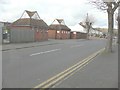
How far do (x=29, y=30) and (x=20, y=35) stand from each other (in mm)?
4606

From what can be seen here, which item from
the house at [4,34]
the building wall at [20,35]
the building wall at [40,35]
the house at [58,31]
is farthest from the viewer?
the house at [58,31]

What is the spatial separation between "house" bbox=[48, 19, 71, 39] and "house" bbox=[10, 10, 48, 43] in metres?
14.0

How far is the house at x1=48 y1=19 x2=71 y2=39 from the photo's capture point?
76.3 m

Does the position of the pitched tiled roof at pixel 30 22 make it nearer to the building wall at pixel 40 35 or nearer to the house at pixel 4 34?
the building wall at pixel 40 35

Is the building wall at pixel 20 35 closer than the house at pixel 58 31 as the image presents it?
Yes

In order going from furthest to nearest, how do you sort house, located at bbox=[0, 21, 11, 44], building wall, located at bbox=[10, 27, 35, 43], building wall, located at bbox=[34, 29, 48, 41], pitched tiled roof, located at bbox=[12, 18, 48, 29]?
pitched tiled roof, located at bbox=[12, 18, 48, 29], building wall, located at bbox=[34, 29, 48, 41], building wall, located at bbox=[10, 27, 35, 43], house, located at bbox=[0, 21, 11, 44]

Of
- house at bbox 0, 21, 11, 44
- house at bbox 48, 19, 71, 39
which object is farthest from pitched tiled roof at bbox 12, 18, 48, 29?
house at bbox 0, 21, 11, 44

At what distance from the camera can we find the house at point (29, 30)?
41.8m

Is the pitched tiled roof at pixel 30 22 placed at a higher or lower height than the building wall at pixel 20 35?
higher

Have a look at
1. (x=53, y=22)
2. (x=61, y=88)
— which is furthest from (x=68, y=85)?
(x=53, y=22)

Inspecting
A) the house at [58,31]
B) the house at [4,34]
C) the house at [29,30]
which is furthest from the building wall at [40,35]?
the house at [58,31]

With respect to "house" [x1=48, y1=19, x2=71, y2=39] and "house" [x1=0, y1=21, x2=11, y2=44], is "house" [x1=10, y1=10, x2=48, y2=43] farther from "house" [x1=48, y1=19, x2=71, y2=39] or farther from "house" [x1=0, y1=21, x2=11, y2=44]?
"house" [x1=48, y1=19, x2=71, y2=39]

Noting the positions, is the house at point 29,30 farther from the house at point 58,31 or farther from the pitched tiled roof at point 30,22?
the house at point 58,31

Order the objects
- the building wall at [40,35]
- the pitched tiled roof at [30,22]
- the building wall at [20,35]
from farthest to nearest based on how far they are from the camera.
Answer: the pitched tiled roof at [30,22], the building wall at [40,35], the building wall at [20,35]
